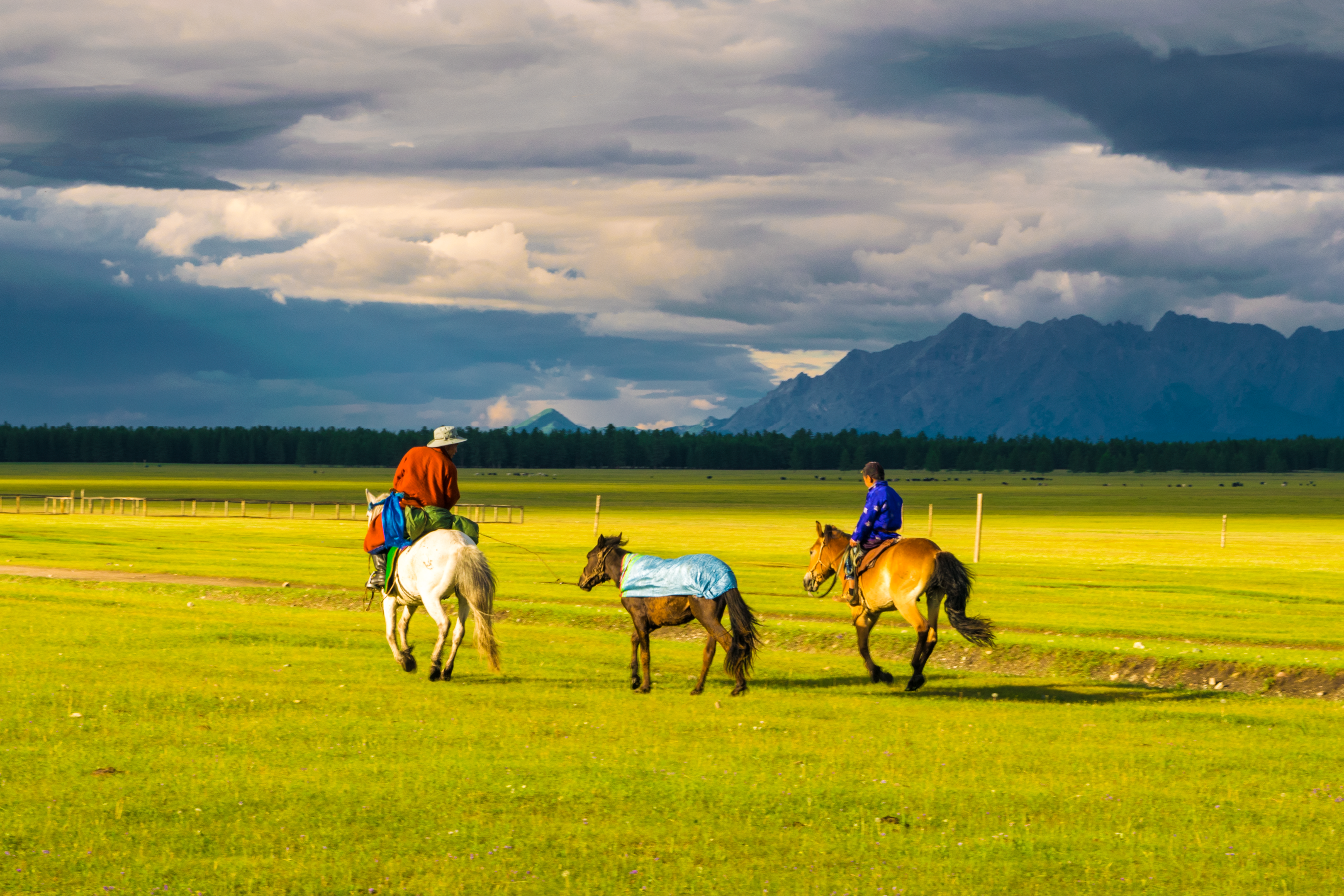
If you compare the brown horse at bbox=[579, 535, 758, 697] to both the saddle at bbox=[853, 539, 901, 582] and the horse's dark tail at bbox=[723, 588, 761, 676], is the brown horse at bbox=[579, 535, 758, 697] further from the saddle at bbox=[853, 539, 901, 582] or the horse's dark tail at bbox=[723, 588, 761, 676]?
the saddle at bbox=[853, 539, 901, 582]

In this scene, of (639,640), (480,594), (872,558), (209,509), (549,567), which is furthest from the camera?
(209,509)

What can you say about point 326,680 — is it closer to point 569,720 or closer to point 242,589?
point 569,720

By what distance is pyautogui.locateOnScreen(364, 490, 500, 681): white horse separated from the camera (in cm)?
1625

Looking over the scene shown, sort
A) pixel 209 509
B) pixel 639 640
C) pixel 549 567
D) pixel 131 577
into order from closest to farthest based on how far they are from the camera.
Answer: pixel 639 640 → pixel 131 577 → pixel 549 567 → pixel 209 509

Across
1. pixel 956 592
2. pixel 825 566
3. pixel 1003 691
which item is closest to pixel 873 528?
pixel 825 566

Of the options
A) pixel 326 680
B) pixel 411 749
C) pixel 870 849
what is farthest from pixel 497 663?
pixel 870 849

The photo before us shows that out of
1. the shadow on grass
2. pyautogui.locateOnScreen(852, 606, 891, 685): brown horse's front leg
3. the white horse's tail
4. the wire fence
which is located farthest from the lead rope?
the wire fence

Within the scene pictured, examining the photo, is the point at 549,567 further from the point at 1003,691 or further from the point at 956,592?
the point at 956,592

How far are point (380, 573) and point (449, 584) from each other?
75.1 inches

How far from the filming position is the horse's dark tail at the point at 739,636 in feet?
51.3

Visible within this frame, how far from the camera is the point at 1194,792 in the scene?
11547mm

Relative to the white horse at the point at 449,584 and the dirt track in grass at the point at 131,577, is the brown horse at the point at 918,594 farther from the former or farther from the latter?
the dirt track in grass at the point at 131,577

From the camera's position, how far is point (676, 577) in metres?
16.0

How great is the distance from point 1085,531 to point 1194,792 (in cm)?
6952
